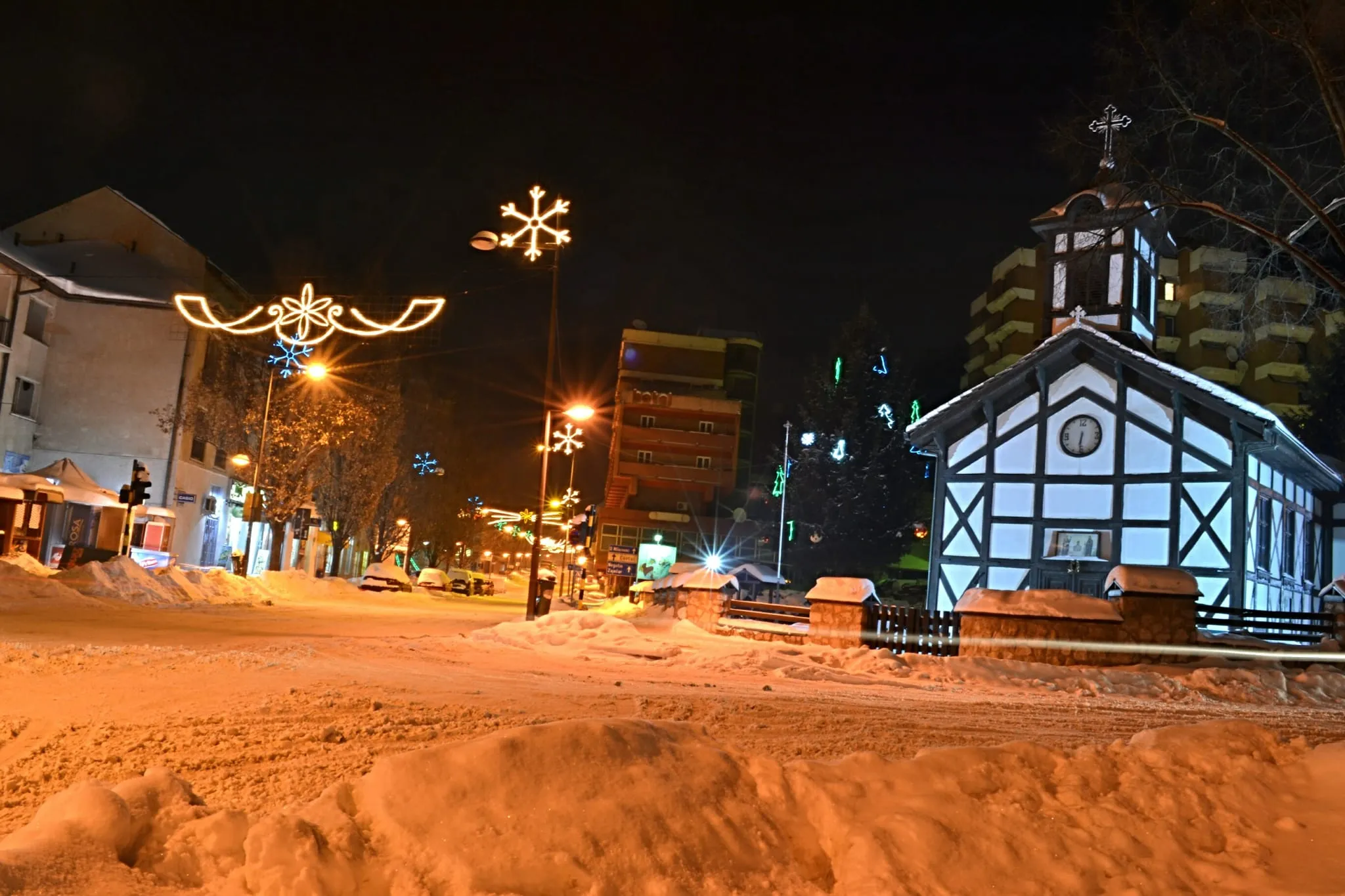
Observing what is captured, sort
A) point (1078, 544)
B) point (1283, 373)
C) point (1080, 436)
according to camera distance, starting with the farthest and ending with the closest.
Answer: point (1283, 373)
point (1080, 436)
point (1078, 544)

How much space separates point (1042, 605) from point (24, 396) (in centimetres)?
3883

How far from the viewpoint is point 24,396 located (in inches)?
1581

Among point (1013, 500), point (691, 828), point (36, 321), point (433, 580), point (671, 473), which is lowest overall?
point (433, 580)

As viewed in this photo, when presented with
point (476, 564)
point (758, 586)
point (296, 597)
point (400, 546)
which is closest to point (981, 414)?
point (758, 586)

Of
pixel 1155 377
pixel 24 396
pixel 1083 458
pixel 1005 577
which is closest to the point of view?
pixel 1155 377

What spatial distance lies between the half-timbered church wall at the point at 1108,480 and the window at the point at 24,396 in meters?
33.1

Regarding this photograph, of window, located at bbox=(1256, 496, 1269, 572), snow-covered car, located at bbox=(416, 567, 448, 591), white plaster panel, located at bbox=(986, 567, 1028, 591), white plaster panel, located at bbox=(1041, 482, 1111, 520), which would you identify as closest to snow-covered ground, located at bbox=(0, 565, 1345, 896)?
white plaster panel, located at bbox=(1041, 482, 1111, 520)

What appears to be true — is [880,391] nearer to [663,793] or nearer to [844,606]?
[844,606]

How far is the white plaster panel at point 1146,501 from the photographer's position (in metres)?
27.9

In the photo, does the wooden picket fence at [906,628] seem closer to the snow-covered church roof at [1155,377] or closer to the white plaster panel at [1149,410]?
the snow-covered church roof at [1155,377]

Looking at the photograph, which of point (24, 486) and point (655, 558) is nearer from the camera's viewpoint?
point (24, 486)


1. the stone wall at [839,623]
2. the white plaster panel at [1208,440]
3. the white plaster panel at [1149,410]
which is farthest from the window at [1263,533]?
the stone wall at [839,623]

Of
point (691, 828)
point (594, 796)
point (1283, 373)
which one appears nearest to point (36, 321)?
point (594, 796)

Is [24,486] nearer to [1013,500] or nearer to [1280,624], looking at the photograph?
[1013,500]
